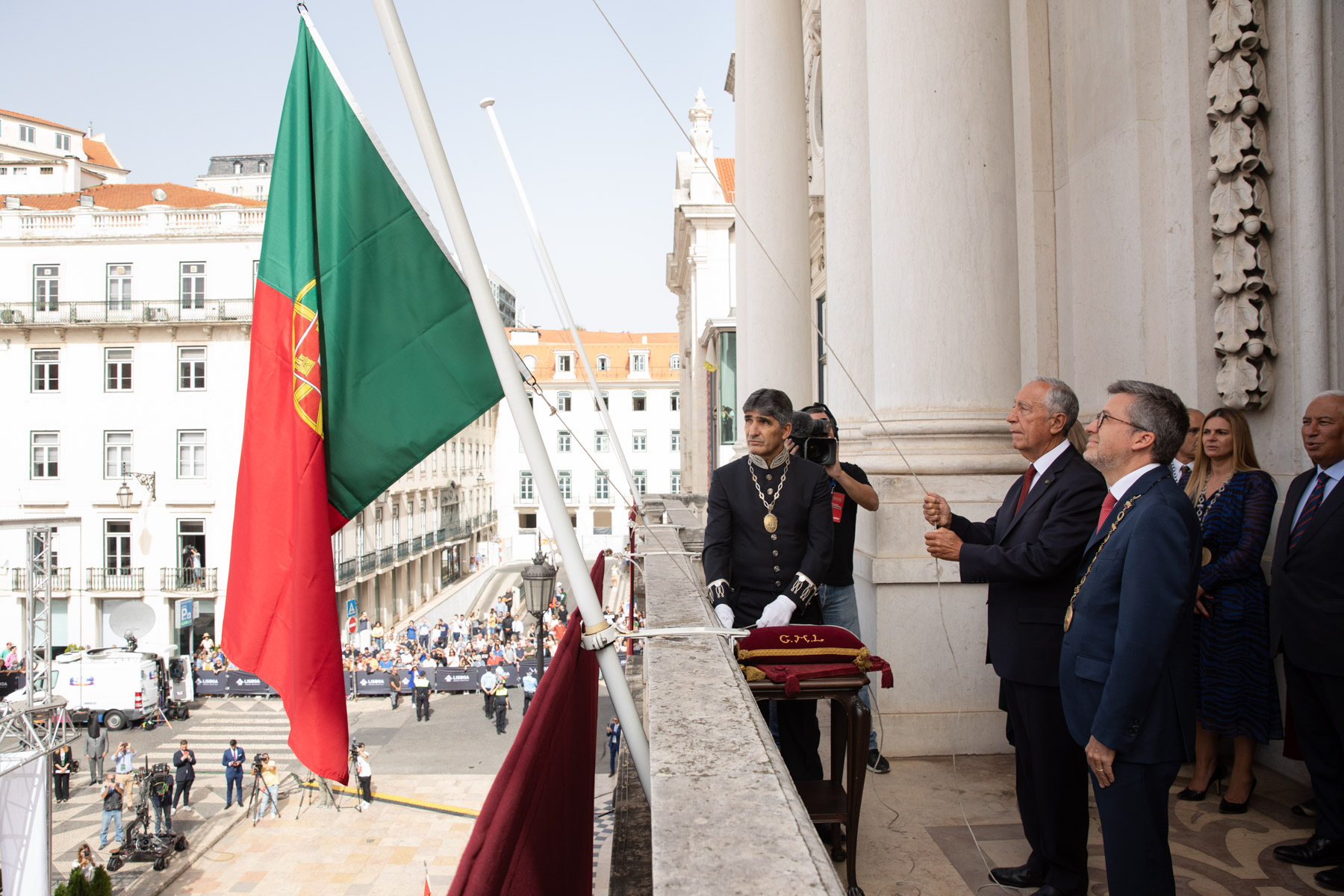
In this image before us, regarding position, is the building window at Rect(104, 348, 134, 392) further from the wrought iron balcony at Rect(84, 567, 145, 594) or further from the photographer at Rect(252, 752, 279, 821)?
the photographer at Rect(252, 752, 279, 821)

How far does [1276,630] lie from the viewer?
179 inches

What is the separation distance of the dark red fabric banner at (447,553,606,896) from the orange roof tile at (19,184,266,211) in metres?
54.7

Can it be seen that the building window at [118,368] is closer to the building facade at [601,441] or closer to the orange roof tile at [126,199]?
the orange roof tile at [126,199]

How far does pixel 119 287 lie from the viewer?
151 ft

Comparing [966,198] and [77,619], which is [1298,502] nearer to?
[966,198]

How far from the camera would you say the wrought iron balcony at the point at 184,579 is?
42.4 metres

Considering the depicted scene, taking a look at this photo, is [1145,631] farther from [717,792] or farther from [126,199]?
[126,199]

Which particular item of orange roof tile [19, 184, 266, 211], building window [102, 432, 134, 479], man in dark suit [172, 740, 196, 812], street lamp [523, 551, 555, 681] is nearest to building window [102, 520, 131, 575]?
building window [102, 432, 134, 479]

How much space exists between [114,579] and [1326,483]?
1915 inches

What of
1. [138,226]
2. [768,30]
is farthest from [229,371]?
[768,30]

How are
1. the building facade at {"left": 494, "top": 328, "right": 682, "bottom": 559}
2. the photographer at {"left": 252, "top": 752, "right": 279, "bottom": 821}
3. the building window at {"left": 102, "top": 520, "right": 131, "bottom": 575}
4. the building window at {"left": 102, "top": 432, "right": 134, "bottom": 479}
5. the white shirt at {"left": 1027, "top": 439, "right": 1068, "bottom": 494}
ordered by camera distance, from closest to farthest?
the white shirt at {"left": 1027, "top": 439, "right": 1068, "bottom": 494} → the photographer at {"left": 252, "top": 752, "right": 279, "bottom": 821} → the building window at {"left": 102, "top": 520, "right": 131, "bottom": 575} → the building window at {"left": 102, "top": 432, "right": 134, "bottom": 479} → the building facade at {"left": 494, "top": 328, "right": 682, "bottom": 559}

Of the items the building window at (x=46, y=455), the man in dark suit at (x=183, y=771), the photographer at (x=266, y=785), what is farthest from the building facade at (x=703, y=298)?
the building window at (x=46, y=455)

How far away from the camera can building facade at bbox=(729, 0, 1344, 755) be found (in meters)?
5.09

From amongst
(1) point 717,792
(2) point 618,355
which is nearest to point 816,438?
(1) point 717,792
